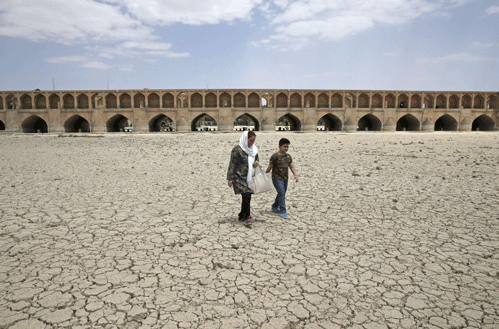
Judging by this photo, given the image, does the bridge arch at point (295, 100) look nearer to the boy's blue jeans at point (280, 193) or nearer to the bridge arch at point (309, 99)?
the bridge arch at point (309, 99)

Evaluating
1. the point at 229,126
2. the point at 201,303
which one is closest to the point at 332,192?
the point at 201,303

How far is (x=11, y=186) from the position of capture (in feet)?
21.0

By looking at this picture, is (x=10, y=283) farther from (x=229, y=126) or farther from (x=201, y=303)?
(x=229, y=126)

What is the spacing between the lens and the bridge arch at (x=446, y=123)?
109 feet

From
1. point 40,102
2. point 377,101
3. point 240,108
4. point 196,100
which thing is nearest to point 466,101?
point 377,101

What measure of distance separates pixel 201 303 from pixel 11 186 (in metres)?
5.99

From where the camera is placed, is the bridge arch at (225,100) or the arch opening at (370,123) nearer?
the bridge arch at (225,100)

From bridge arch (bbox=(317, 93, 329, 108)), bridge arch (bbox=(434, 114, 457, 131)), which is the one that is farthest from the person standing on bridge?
bridge arch (bbox=(434, 114, 457, 131))

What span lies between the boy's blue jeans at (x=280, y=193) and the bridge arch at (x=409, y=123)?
3329cm

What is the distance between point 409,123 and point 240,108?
19.1 meters

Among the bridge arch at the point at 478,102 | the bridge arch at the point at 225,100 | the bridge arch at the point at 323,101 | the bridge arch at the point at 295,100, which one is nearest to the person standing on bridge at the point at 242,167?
the bridge arch at the point at 225,100

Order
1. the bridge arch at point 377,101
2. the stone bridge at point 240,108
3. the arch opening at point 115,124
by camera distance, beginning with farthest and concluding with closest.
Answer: the bridge arch at point 377,101, the arch opening at point 115,124, the stone bridge at point 240,108

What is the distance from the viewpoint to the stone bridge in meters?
30.5

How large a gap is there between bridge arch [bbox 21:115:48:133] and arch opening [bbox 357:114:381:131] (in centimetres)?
3453
